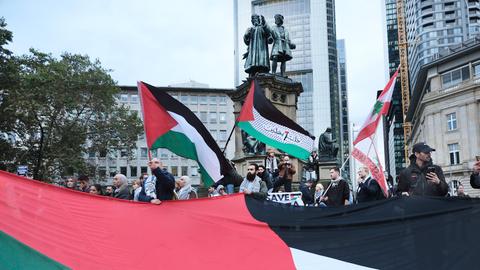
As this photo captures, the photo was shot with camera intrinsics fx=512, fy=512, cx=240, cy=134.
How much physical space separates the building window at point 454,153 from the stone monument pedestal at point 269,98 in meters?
43.2

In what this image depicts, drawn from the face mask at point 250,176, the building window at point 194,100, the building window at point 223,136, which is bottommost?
the face mask at point 250,176

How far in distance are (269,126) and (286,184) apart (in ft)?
8.04

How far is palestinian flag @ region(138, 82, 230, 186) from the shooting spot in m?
6.96

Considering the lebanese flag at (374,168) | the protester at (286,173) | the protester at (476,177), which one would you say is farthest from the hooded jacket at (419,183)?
the protester at (286,173)

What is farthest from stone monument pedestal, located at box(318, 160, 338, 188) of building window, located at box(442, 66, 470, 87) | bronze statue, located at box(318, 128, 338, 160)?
building window, located at box(442, 66, 470, 87)

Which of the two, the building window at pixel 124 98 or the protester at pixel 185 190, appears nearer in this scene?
the protester at pixel 185 190

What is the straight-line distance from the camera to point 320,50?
130m

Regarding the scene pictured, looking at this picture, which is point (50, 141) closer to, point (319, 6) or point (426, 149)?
point (426, 149)

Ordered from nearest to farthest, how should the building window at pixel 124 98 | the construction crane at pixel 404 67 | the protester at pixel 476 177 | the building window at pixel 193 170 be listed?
the protester at pixel 476 177
the building window at pixel 193 170
the building window at pixel 124 98
the construction crane at pixel 404 67

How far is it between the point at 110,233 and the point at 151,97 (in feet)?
6.86

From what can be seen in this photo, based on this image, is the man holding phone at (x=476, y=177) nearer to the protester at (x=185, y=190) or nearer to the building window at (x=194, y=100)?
the protester at (x=185, y=190)

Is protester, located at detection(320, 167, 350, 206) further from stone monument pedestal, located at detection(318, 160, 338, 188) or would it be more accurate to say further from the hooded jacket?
stone monument pedestal, located at detection(318, 160, 338, 188)

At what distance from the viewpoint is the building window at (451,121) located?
59959 millimetres

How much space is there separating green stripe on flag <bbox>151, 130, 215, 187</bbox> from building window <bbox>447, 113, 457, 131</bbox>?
58367 millimetres
